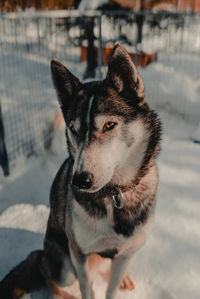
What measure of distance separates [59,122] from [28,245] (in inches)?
85.9

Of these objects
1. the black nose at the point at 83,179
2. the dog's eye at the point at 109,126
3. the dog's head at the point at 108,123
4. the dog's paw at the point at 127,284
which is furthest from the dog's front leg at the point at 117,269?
the dog's eye at the point at 109,126

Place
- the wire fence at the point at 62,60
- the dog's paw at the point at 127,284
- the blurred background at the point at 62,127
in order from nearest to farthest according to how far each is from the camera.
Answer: the dog's paw at the point at 127,284, the blurred background at the point at 62,127, the wire fence at the point at 62,60

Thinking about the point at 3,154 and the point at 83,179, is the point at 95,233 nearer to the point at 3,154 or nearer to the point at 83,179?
the point at 83,179

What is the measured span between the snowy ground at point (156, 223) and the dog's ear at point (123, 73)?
140 centimetres

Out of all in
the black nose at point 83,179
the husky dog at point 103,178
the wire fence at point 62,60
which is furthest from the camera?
the wire fence at point 62,60

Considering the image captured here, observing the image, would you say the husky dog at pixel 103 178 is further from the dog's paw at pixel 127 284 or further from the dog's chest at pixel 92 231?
the dog's paw at pixel 127 284

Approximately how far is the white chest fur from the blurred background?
25.3 inches

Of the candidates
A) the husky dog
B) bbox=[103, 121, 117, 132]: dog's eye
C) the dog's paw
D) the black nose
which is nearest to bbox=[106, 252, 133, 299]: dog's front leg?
the husky dog

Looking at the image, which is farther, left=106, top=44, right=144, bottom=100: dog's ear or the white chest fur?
the white chest fur

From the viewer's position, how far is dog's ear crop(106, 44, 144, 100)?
1.28 metres

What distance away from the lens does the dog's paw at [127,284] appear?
76.2 inches

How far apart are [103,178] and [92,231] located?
37 cm

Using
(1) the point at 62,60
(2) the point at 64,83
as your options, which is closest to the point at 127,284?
(2) the point at 64,83

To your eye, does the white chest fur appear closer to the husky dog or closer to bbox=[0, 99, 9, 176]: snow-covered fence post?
the husky dog
